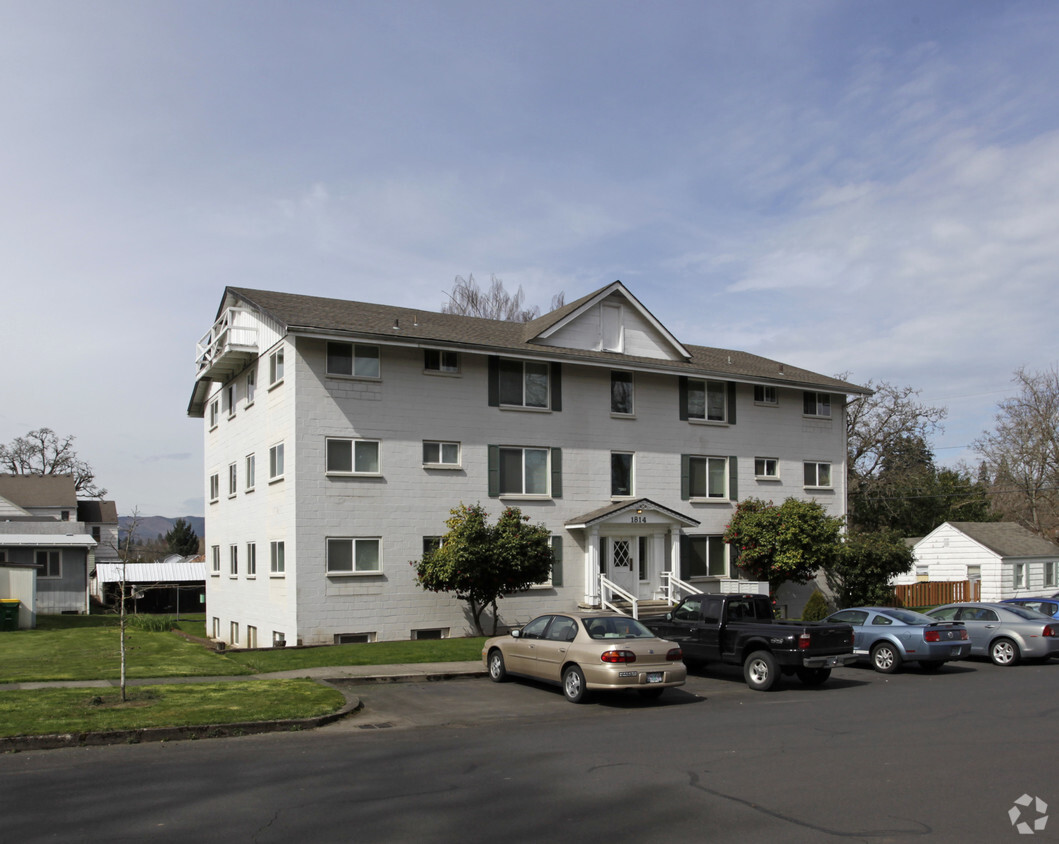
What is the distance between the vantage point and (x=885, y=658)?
20.2 metres

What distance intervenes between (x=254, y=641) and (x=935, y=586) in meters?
28.8

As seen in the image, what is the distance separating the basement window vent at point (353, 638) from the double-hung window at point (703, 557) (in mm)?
10726

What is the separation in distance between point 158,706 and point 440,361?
14842mm

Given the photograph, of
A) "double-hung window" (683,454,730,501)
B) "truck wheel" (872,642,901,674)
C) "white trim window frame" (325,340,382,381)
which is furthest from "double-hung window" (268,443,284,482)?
"truck wheel" (872,642,901,674)

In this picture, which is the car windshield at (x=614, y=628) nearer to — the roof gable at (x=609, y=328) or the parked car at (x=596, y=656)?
the parked car at (x=596, y=656)

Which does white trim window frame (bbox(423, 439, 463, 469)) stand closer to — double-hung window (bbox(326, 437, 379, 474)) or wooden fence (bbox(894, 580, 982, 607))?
double-hung window (bbox(326, 437, 379, 474))

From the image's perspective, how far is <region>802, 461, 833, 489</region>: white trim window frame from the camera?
112 ft

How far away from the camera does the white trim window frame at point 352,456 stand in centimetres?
2477

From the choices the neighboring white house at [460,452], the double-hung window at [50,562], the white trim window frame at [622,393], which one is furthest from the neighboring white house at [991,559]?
the double-hung window at [50,562]

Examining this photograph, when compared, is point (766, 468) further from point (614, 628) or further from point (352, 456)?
point (614, 628)

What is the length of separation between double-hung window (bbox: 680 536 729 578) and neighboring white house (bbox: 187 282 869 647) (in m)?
0.07

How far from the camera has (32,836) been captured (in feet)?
23.9

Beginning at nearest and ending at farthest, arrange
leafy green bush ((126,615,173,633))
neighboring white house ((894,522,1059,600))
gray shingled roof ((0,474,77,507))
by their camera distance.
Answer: leafy green bush ((126,615,173,633))
neighboring white house ((894,522,1059,600))
gray shingled roof ((0,474,77,507))

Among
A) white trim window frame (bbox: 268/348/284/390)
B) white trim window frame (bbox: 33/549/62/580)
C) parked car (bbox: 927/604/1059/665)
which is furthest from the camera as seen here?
white trim window frame (bbox: 33/549/62/580)
